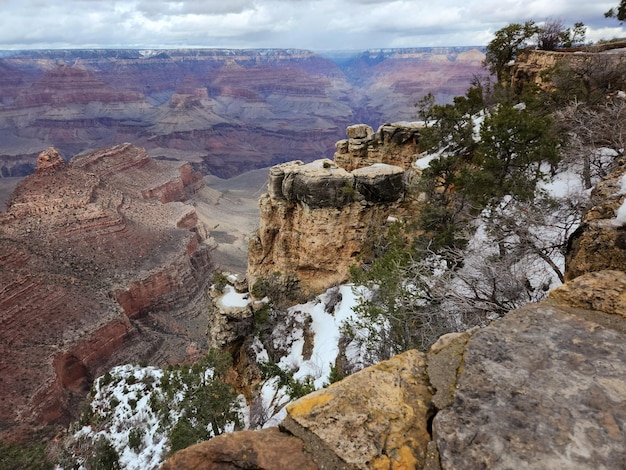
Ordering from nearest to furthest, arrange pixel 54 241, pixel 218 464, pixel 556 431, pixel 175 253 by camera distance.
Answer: pixel 556 431, pixel 218 464, pixel 54 241, pixel 175 253

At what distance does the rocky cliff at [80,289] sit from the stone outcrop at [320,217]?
20.7m

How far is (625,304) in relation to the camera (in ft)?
12.7

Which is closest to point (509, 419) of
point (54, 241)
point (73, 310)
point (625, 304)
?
point (625, 304)

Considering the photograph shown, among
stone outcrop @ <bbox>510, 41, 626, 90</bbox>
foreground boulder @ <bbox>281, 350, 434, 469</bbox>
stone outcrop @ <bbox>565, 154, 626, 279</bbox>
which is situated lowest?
foreground boulder @ <bbox>281, 350, 434, 469</bbox>

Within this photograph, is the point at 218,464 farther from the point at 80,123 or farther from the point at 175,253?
the point at 80,123

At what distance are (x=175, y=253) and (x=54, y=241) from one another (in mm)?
12933

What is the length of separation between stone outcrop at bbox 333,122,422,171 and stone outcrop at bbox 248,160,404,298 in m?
4.30

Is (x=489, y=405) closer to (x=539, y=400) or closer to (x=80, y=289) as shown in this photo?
(x=539, y=400)

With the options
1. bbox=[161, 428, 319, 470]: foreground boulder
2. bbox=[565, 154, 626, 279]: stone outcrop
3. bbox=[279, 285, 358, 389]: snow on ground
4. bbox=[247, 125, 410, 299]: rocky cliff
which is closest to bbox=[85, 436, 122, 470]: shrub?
bbox=[279, 285, 358, 389]: snow on ground

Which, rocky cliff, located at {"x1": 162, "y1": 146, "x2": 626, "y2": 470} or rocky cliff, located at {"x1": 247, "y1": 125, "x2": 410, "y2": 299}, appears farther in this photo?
rocky cliff, located at {"x1": 247, "y1": 125, "x2": 410, "y2": 299}

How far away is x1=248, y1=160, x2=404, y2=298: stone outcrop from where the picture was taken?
18391mm

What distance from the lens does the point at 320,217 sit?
18672 millimetres

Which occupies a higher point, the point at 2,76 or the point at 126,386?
the point at 2,76

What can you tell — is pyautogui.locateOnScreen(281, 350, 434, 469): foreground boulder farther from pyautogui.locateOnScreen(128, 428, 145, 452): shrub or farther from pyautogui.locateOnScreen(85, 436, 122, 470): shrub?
pyautogui.locateOnScreen(128, 428, 145, 452): shrub
